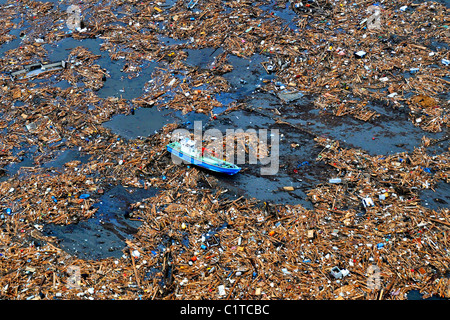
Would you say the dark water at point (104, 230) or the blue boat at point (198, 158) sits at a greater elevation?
the blue boat at point (198, 158)

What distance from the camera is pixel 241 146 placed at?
9070 mm

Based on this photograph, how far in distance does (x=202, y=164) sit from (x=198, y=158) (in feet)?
0.56

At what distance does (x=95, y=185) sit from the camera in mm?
8391

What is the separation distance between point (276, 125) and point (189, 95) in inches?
111

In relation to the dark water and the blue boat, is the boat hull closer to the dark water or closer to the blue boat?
the blue boat

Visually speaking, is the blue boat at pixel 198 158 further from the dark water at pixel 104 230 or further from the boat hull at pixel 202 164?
the dark water at pixel 104 230

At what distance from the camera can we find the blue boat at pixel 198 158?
8.28 m

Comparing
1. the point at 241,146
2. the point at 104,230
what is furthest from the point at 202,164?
the point at 104,230

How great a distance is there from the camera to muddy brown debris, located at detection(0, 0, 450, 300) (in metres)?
6.84

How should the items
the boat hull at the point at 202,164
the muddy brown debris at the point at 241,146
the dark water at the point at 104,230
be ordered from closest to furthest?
the muddy brown debris at the point at 241,146 < the dark water at the point at 104,230 < the boat hull at the point at 202,164

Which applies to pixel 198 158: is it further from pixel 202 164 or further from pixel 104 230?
pixel 104 230

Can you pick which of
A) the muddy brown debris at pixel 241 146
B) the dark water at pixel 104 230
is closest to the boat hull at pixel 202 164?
the muddy brown debris at pixel 241 146

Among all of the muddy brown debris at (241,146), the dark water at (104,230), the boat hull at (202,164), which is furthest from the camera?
the boat hull at (202,164)

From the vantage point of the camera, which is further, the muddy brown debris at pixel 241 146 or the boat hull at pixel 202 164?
the boat hull at pixel 202 164
